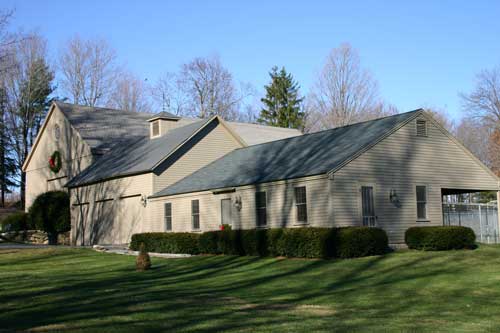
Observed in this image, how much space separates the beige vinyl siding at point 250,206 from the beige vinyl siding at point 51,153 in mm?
11301

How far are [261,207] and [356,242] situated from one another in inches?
254

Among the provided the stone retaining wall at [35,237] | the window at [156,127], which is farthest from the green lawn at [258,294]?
the stone retaining wall at [35,237]

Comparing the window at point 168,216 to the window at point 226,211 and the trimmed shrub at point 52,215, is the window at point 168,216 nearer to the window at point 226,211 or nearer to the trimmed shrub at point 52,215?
the window at point 226,211

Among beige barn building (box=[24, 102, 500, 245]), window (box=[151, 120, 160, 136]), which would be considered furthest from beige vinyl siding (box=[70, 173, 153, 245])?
window (box=[151, 120, 160, 136])

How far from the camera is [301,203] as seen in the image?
86.0 ft

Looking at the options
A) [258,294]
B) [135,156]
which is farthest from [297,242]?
[135,156]

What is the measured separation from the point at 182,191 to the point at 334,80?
32.5 meters

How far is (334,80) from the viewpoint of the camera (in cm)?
6122

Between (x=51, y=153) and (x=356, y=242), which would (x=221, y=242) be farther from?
(x=51, y=153)

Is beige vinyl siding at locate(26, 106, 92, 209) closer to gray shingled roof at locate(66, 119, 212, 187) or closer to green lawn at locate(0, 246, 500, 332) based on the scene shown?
gray shingled roof at locate(66, 119, 212, 187)

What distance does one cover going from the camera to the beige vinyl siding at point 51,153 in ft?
141

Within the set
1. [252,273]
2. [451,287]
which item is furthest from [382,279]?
[252,273]

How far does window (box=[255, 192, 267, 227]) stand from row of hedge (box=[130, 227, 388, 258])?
2.19m

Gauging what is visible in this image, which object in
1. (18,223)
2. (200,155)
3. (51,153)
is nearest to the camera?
(200,155)
